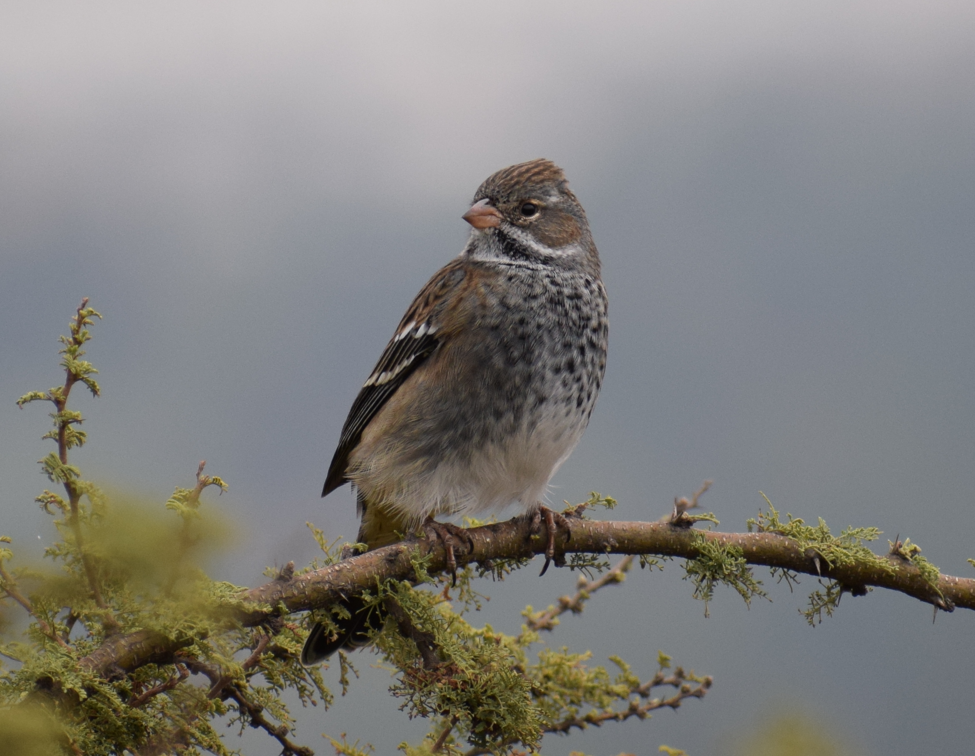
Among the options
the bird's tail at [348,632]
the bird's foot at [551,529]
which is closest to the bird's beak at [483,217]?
the bird's foot at [551,529]

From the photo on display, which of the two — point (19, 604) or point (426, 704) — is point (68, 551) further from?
point (426, 704)

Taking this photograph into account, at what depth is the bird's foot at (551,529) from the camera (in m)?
3.87

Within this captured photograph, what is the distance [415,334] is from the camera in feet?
14.9

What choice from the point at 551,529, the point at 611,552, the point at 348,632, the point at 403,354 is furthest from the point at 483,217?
the point at 348,632

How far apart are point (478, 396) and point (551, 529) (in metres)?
0.70

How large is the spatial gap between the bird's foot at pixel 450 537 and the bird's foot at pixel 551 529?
31 cm

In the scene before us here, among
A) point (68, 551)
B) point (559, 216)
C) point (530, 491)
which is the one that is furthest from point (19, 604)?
point (559, 216)

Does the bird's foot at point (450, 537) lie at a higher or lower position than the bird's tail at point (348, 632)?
higher

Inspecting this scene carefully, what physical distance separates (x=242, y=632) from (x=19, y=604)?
617 millimetres

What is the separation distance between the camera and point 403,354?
4586 millimetres

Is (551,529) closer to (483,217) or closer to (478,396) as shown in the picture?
(478,396)

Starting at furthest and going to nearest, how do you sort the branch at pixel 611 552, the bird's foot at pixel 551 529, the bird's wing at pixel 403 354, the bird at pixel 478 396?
the bird's wing at pixel 403 354 → the bird at pixel 478 396 → the bird's foot at pixel 551 529 → the branch at pixel 611 552

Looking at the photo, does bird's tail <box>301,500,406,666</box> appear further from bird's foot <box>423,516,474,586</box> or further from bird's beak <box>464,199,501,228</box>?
bird's beak <box>464,199,501,228</box>

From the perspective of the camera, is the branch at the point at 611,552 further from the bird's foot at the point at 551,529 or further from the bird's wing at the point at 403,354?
the bird's wing at the point at 403,354
